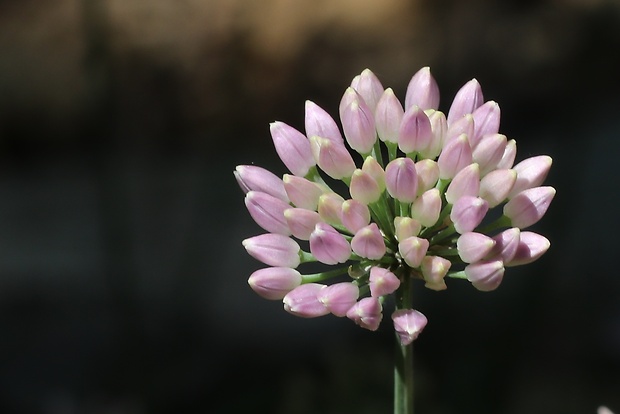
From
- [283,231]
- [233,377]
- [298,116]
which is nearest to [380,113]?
[283,231]

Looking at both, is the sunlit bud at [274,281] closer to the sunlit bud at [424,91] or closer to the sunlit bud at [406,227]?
the sunlit bud at [406,227]

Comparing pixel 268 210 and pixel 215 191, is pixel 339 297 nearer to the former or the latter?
pixel 268 210

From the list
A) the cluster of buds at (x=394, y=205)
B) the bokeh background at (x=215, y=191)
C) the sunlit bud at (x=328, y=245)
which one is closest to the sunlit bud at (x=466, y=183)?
the cluster of buds at (x=394, y=205)

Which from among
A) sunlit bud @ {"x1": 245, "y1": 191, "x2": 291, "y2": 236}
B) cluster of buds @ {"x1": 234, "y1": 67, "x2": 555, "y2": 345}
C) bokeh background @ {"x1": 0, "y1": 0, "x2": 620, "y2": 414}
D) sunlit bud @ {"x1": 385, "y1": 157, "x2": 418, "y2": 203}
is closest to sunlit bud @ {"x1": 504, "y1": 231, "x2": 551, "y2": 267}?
cluster of buds @ {"x1": 234, "y1": 67, "x2": 555, "y2": 345}

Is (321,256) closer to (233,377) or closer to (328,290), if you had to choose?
(328,290)

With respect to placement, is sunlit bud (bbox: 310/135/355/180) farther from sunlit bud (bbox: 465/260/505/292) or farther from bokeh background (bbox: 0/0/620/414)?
bokeh background (bbox: 0/0/620/414)

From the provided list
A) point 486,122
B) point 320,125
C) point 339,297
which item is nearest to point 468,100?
point 486,122

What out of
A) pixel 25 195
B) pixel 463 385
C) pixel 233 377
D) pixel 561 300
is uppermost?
pixel 25 195
